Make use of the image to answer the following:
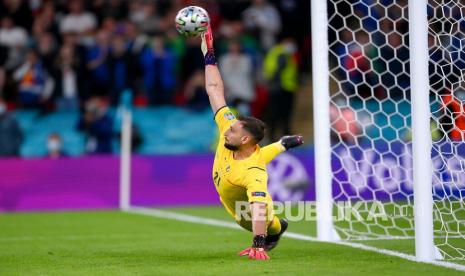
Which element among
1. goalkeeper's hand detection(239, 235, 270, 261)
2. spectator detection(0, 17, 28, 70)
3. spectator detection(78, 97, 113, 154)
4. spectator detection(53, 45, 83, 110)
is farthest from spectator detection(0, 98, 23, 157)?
goalkeeper's hand detection(239, 235, 270, 261)

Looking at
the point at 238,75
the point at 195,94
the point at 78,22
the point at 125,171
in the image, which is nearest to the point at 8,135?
the point at 125,171

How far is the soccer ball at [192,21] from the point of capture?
9.29m

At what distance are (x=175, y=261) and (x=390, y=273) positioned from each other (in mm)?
2129

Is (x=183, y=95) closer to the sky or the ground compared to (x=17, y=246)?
closer to the sky

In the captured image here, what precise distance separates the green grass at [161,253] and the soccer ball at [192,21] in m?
2.31

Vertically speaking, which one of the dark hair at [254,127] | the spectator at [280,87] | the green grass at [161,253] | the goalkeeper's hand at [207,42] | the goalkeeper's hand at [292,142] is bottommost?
the green grass at [161,253]

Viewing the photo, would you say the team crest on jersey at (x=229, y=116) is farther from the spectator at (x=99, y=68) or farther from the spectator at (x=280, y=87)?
the spectator at (x=99, y=68)

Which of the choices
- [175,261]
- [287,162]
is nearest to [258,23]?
[287,162]

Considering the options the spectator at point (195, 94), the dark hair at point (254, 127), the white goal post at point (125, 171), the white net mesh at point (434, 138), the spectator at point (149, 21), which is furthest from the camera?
the spectator at point (149, 21)

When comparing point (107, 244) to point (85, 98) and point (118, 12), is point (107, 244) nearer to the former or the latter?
point (85, 98)

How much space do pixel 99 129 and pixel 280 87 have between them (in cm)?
412

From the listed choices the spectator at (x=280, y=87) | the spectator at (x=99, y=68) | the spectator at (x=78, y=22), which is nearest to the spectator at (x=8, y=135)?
the spectator at (x=99, y=68)

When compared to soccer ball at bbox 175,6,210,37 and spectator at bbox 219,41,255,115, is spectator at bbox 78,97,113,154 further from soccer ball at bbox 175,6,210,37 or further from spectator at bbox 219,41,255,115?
soccer ball at bbox 175,6,210,37

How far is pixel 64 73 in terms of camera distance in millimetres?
20984
